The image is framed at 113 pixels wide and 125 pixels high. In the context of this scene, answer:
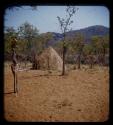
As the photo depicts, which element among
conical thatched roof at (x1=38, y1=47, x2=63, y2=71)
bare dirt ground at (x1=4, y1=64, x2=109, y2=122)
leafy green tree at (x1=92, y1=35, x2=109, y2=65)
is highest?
leafy green tree at (x1=92, y1=35, x2=109, y2=65)

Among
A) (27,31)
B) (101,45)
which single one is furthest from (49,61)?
(101,45)

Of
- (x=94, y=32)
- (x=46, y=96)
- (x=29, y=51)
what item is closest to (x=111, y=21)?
(x=46, y=96)

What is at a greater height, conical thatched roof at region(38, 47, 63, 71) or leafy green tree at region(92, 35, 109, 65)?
leafy green tree at region(92, 35, 109, 65)

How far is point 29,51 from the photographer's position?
27938 mm

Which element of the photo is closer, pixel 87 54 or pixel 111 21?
pixel 111 21

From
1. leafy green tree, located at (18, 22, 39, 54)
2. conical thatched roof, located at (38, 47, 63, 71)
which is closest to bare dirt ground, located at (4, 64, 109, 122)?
conical thatched roof, located at (38, 47, 63, 71)

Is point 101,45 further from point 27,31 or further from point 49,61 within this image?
point 49,61

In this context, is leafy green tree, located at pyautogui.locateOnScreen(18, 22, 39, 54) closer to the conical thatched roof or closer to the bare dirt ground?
the conical thatched roof

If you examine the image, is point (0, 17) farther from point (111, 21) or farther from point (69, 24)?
point (69, 24)

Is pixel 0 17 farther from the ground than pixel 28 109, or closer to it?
farther from the ground

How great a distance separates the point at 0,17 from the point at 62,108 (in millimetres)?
3013

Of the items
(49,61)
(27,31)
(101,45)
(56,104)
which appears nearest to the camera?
(56,104)

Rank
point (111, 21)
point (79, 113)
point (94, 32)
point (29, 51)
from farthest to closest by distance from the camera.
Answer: point (94, 32) → point (29, 51) → point (79, 113) → point (111, 21)

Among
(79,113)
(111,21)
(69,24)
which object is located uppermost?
(69,24)
